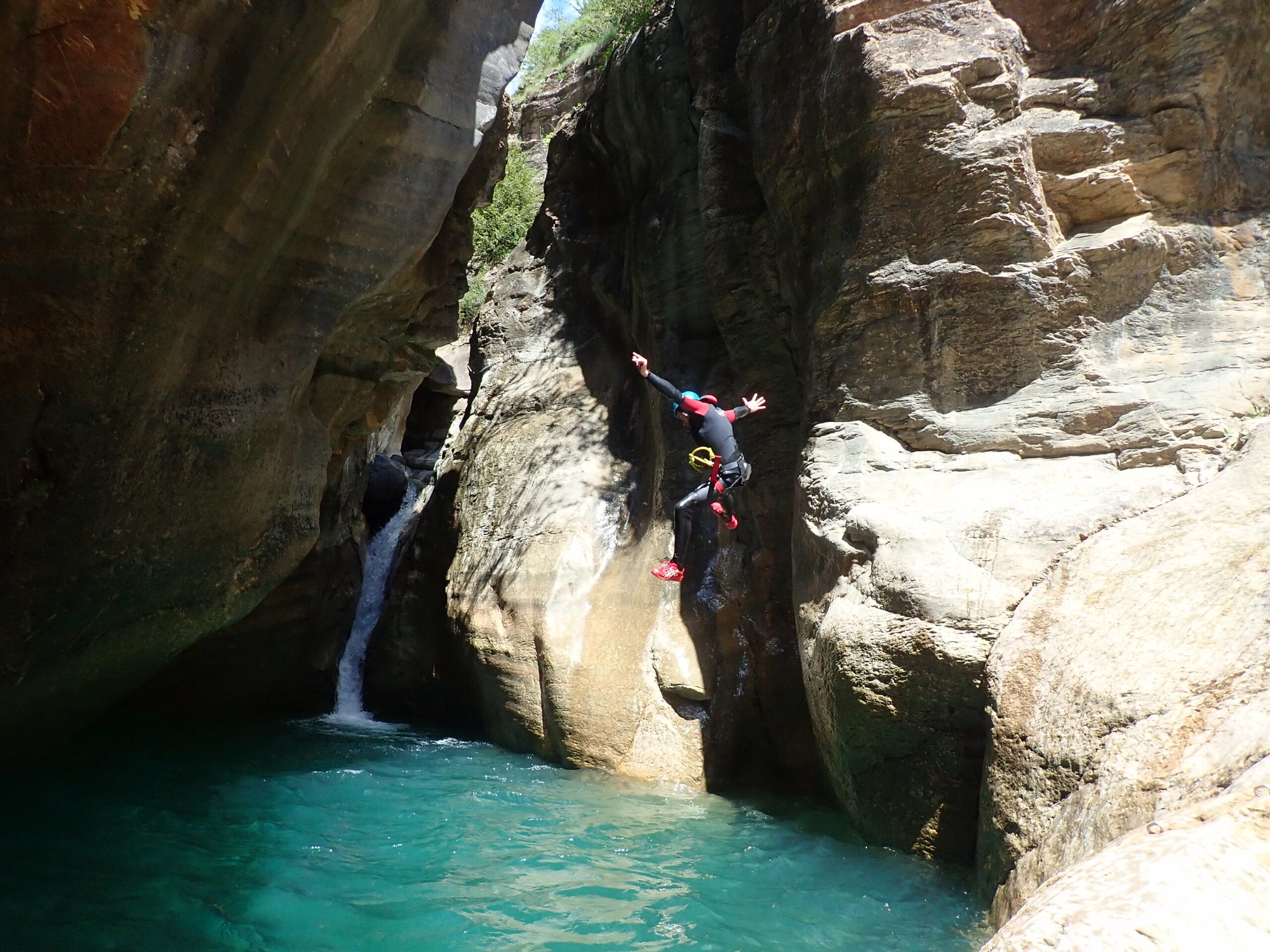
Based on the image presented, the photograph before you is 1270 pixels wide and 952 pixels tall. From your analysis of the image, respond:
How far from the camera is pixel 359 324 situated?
8945mm

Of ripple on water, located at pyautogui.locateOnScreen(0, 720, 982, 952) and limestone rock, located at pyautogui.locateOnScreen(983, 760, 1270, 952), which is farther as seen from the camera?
ripple on water, located at pyautogui.locateOnScreen(0, 720, 982, 952)

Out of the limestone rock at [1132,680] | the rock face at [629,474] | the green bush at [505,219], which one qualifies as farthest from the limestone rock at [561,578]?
the green bush at [505,219]

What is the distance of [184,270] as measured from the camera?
5750mm

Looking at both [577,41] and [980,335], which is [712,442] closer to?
[980,335]

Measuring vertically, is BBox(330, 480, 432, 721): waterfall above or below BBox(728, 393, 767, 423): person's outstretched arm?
below

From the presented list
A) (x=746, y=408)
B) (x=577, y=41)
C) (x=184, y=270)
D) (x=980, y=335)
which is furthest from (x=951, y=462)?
(x=577, y=41)

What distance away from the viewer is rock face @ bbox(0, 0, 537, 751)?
15.8 feet

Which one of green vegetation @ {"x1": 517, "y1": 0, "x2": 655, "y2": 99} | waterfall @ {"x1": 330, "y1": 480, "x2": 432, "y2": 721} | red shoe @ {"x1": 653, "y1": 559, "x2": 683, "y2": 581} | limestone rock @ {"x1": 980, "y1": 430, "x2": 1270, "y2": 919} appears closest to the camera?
limestone rock @ {"x1": 980, "y1": 430, "x2": 1270, "y2": 919}

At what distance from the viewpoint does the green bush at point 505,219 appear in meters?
18.1

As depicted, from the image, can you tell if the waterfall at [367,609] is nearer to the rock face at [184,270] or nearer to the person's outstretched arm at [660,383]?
the rock face at [184,270]

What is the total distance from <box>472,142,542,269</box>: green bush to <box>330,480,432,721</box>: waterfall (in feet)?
21.2

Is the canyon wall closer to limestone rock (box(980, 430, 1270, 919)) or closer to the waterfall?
limestone rock (box(980, 430, 1270, 919))

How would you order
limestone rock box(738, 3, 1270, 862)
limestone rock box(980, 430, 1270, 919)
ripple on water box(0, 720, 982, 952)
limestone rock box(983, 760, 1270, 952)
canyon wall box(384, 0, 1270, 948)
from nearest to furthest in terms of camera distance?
limestone rock box(983, 760, 1270, 952) < limestone rock box(980, 430, 1270, 919) < canyon wall box(384, 0, 1270, 948) < ripple on water box(0, 720, 982, 952) < limestone rock box(738, 3, 1270, 862)

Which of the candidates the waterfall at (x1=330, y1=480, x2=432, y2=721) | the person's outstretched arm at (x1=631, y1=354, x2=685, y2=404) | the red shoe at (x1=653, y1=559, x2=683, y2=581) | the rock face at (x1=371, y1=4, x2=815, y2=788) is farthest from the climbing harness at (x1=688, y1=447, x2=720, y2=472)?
the waterfall at (x1=330, y1=480, x2=432, y2=721)
